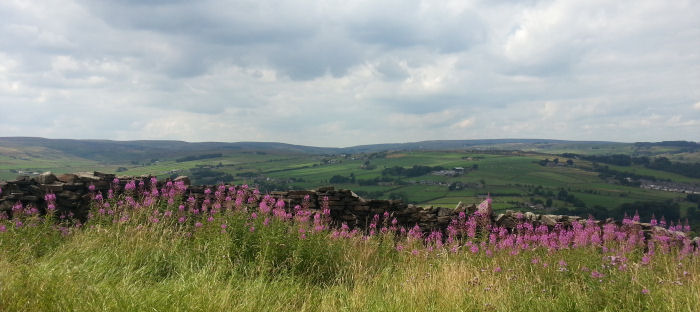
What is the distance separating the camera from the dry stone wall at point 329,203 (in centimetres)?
937

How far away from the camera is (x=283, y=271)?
20.0ft

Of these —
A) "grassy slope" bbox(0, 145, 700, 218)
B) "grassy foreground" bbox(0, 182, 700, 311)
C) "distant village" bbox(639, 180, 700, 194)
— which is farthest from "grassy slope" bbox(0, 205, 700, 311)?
"distant village" bbox(639, 180, 700, 194)

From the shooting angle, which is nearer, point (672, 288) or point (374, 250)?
point (672, 288)

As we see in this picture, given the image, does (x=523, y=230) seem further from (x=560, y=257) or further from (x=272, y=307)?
(x=272, y=307)

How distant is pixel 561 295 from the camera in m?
5.06

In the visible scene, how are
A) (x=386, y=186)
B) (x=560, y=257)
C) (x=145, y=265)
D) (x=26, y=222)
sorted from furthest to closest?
(x=386, y=186) < (x=26, y=222) < (x=560, y=257) < (x=145, y=265)

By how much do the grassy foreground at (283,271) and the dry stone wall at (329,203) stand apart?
3.78 feet

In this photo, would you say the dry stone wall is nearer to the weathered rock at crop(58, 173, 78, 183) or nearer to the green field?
the weathered rock at crop(58, 173, 78, 183)

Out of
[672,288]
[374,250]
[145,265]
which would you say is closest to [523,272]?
[672,288]

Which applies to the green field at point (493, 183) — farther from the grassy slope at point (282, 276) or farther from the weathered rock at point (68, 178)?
the grassy slope at point (282, 276)

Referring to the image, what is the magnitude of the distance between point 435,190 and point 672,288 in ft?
249

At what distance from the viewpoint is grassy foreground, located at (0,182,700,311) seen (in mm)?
4553

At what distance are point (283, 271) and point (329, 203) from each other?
5.29m

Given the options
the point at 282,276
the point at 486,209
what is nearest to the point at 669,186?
the point at 486,209
